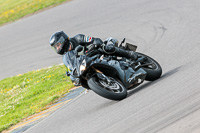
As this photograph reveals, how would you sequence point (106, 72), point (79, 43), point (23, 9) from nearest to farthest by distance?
1. point (106, 72)
2. point (79, 43)
3. point (23, 9)

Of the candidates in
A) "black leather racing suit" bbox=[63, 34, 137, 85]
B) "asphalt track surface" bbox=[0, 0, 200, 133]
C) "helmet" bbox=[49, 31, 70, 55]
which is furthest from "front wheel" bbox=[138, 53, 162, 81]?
"helmet" bbox=[49, 31, 70, 55]

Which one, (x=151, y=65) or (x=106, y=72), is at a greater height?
(x=106, y=72)

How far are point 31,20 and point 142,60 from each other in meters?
13.6

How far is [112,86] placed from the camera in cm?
744

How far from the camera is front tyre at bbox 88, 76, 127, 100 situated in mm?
7082

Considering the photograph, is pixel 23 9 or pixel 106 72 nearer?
pixel 106 72

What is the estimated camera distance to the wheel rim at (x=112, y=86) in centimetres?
736

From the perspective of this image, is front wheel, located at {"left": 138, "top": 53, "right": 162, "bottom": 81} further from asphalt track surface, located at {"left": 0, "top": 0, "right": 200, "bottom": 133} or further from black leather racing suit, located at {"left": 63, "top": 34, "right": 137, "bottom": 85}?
black leather racing suit, located at {"left": 63, "top": 34, "right": 137, "bottom": 85}

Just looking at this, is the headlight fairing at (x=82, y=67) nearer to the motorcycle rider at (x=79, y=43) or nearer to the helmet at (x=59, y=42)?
the motorcycle rider at (x=79, y=43)

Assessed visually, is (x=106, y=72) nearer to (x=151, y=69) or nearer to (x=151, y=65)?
(x=151, y=69)

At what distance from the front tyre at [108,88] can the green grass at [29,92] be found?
289 cm

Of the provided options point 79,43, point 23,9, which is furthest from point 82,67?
point 23,9

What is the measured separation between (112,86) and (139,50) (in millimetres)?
5027

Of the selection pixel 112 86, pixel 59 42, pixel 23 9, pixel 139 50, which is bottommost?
pixel 23 9
